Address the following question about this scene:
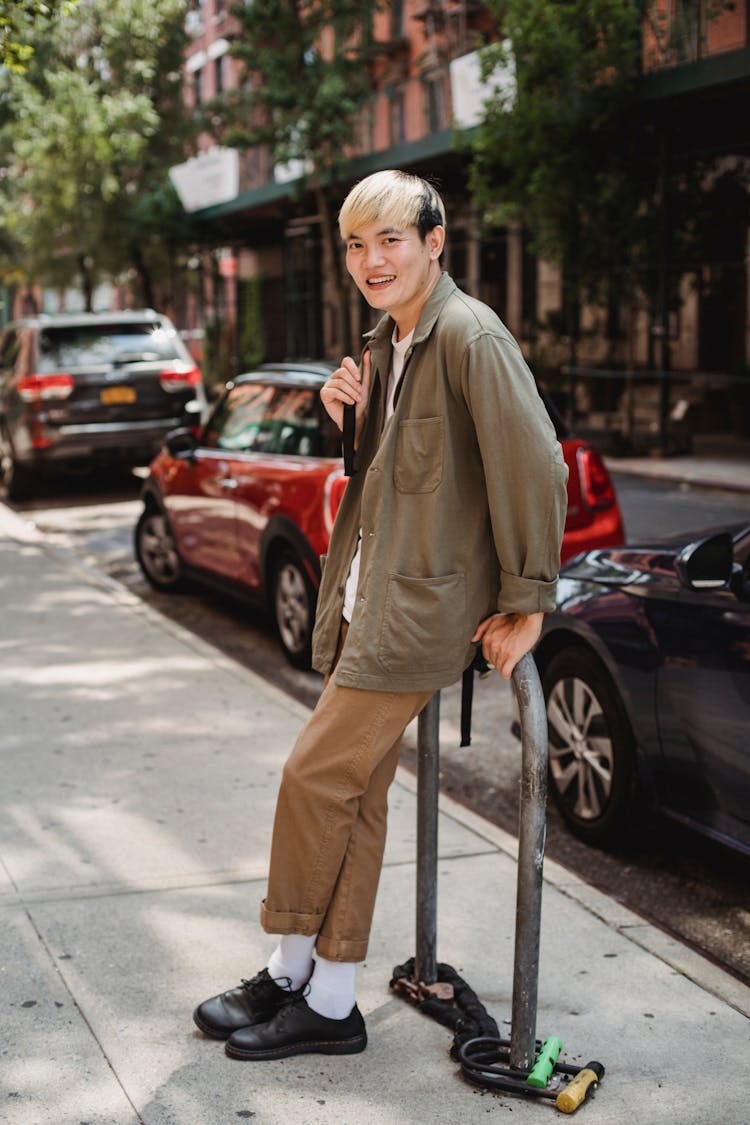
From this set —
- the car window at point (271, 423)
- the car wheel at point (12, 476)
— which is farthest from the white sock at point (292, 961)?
the car wheel at point (12, 476)

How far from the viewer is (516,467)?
114 inches

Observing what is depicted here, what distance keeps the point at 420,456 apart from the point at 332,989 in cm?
124

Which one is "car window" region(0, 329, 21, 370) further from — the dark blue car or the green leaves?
the dark blue car

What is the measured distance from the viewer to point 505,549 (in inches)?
115

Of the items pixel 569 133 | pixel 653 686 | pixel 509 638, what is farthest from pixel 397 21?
pixel 509 638

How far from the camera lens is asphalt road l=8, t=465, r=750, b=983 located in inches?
173

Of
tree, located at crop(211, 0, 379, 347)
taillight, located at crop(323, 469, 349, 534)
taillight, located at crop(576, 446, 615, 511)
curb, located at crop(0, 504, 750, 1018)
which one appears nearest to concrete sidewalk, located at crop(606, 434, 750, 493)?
tree, located at crop(211, 0, 379, 347)

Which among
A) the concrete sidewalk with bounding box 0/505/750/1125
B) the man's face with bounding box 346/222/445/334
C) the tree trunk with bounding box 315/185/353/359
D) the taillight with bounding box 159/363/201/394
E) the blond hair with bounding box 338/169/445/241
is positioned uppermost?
the tree trunk with bounding box 315/185/353/359

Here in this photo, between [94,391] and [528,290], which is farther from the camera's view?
[528,290]

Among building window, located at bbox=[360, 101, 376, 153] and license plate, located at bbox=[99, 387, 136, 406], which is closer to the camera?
license plate, located at bbox=[99, 387, 136, 406]

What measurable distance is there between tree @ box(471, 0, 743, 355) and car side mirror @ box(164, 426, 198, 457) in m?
10.7

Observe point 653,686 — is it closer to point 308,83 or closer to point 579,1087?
point 579,1087

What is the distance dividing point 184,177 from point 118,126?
183cm

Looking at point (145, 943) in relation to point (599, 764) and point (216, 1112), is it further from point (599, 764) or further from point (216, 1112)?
point (599, 764)
